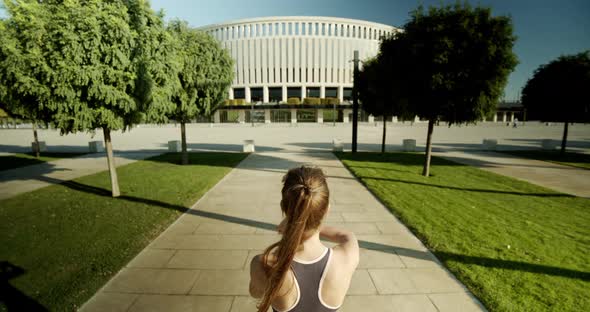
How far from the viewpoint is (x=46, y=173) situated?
11.5 meters

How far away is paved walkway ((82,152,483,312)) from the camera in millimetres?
3531

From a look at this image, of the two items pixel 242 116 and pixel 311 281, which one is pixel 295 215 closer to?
pixel 311 281

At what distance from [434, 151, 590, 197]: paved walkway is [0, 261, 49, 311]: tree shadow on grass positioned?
43.1ft

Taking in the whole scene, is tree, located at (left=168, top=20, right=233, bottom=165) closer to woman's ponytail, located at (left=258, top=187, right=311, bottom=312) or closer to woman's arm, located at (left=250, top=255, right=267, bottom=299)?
woman's arm, located at (left=250, top=255, right=267, bottom=299)

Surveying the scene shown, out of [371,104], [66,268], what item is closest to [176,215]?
[66,268]

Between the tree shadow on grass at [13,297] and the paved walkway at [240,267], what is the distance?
642mm

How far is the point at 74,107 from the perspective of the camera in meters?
6.24

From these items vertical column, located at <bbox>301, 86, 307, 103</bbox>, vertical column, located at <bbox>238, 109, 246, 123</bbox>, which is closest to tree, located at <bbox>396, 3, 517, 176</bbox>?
vertical column, located at <bbox>301, 86, 307, 103</bbox>

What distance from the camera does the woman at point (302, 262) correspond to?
131 centimetres

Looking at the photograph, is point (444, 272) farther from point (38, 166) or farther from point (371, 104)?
point (38, 166)

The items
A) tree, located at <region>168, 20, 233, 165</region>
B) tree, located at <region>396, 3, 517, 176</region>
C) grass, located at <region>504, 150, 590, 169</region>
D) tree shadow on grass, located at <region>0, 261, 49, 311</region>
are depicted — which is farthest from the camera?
grass, located at <region>504, 150, 590, 169</region>

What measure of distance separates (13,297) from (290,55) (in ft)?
227

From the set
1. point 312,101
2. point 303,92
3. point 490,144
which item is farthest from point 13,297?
point 303,92

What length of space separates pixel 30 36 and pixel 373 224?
28.4 ft
